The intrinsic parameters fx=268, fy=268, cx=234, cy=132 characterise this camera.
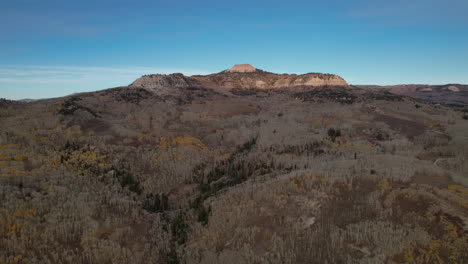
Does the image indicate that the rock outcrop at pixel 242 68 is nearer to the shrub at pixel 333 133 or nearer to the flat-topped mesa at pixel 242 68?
the flat-topped mesa at pixel 242 68

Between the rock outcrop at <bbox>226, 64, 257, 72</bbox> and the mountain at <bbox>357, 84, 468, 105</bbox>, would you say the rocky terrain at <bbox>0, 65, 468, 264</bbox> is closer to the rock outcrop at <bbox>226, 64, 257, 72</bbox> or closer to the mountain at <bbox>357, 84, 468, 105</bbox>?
the rock outcrop at <bbox>226, 64, 257, 72</bbox>

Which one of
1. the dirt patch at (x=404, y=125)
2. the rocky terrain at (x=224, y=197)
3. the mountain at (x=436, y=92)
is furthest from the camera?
the mountain at (x=436, y=92)

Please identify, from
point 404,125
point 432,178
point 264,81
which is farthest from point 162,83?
point 432,178

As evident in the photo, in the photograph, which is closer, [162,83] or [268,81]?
[162,83]

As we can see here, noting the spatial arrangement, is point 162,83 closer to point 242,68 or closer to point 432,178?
point 242,68

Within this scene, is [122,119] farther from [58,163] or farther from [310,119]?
[310,119]

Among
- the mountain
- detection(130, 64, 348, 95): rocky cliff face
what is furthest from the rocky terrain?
the mountain

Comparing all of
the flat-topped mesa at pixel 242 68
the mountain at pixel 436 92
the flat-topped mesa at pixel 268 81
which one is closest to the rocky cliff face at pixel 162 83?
the flat-topped mesa at pixel 268 81
